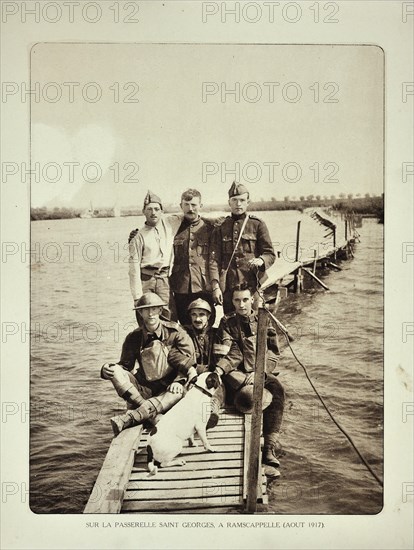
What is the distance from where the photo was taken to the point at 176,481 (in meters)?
1.53

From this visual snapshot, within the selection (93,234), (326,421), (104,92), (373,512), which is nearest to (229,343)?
(326,421)

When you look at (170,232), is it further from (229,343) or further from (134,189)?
(229,343)

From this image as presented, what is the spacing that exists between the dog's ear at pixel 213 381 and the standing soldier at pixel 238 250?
17 cm

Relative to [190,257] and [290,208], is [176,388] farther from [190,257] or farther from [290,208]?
[290,208]

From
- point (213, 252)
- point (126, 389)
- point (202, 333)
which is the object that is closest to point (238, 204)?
point (213, 252)

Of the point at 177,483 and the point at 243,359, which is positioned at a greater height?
the point at 243,359

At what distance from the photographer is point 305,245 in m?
1.57

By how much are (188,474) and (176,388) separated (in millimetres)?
220

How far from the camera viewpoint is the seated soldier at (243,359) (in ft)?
5.09
